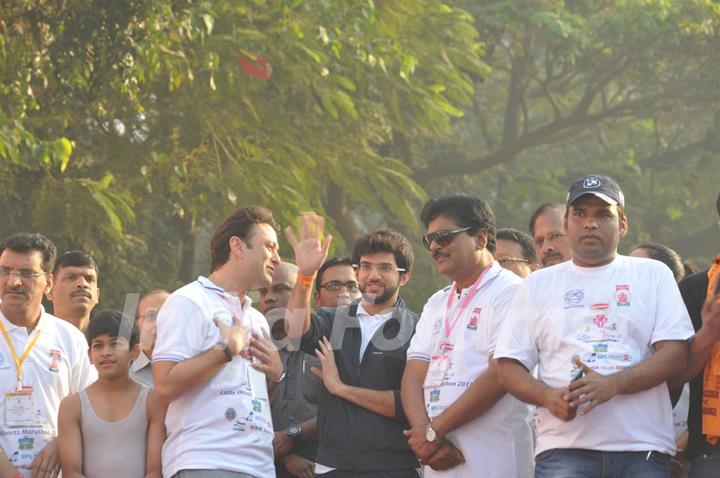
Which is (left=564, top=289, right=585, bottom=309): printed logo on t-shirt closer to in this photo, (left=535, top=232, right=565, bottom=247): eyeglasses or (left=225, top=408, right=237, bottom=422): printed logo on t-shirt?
(left=225, top=408, right=237, bottom=422): printed logo on t-shirt

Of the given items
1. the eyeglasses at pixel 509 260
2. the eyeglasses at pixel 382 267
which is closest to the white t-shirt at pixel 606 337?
the eyeglasses at pixel 382 267

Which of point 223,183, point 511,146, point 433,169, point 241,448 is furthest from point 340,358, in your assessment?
point 511,146

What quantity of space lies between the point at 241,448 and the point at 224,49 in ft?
23.0

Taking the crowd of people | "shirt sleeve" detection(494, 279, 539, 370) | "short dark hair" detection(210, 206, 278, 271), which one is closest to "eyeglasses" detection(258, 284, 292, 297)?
the crowd of people

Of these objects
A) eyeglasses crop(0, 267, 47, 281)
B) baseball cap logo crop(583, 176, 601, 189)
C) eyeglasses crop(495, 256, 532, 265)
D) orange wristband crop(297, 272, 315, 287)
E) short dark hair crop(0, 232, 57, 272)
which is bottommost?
orange wristband crop(297, 272, 315, 287)

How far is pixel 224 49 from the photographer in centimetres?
1260

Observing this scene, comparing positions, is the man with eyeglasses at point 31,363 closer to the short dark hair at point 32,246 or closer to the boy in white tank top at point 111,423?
the short dark hair at point 32,246

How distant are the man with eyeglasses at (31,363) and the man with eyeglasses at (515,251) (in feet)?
8.97

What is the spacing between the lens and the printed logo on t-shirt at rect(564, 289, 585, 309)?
5926 millimetres

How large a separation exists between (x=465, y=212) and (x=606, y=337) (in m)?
1.35

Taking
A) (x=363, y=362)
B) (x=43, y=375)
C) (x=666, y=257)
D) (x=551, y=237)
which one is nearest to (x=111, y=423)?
(x=43, y=375)

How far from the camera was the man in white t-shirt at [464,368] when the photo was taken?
655 centimetres

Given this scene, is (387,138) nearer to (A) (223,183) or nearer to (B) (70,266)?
(A) (223,183)

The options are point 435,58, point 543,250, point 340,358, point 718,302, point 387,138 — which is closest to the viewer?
point 718,302
